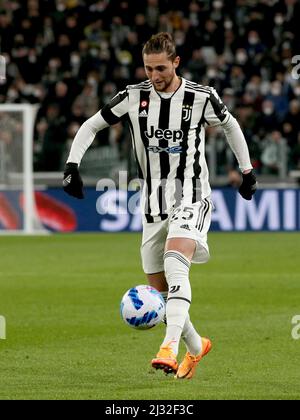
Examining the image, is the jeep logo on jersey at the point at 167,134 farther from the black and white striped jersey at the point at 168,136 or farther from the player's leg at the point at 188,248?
the player's leg at the point at 188,248

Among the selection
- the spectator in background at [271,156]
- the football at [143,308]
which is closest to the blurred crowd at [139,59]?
the spectator in background at [271,156]

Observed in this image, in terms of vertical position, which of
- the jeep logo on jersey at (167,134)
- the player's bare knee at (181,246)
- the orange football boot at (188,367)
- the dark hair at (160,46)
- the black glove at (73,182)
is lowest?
the orange football boot at (188,367)

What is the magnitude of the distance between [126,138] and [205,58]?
4395mm

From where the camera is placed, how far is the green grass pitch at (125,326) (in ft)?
24.8

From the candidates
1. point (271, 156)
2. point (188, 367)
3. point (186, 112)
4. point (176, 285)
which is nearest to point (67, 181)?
point (186, 112)

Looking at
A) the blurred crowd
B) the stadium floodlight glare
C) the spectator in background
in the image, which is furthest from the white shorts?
the spectator in background

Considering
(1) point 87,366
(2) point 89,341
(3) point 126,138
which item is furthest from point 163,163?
(3) point 126,138

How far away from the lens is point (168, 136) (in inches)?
315

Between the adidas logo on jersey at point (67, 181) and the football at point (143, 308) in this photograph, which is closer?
the football at point (143, 308)

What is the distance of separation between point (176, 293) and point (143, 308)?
0.82 ft

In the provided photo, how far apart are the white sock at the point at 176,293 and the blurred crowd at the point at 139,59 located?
1562 centimetres

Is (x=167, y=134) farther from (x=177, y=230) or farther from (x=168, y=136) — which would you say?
(x=177, y=230)

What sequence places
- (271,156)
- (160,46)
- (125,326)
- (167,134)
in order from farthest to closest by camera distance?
(271,156) < (125,326) < (167,134) < (160,46)
